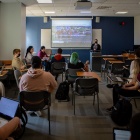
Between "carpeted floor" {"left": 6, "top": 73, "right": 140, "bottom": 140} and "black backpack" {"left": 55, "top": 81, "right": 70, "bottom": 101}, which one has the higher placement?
"black backpack" {"left": 55, "top": 81, "right": 70, "bottom": 101}

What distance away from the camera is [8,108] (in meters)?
2.53

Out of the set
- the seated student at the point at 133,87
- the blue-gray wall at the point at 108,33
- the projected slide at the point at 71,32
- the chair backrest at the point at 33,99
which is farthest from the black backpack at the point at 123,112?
the blue-gray wall at the point at 108,33

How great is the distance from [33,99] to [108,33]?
1023cm

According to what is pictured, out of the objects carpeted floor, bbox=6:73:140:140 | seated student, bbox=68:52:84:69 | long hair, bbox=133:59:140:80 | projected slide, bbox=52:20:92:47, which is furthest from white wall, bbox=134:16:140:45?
long hair, bbox=133:59:140:80

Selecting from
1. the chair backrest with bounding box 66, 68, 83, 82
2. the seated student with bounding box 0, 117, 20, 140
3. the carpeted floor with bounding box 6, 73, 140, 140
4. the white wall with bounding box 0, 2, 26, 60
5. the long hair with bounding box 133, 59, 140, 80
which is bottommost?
the carpeted floor with bounding box 6, 73, 140, 140

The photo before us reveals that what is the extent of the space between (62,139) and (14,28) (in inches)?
200

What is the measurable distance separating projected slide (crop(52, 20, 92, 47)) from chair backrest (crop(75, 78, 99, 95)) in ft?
27.4

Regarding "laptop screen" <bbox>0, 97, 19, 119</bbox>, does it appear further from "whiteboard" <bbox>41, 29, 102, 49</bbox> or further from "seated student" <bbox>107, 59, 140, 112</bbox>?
"whiteboard" <bbox>41, 29, 102, 49</bbox>

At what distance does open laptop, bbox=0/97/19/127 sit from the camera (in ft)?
8.11

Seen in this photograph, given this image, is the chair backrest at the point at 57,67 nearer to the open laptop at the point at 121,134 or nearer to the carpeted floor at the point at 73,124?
the carpeted floor at the point at 73,124

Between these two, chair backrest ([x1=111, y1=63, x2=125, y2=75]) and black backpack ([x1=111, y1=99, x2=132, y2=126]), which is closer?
black backpack ([x1=111, y1=99, x2=132, y2=126])

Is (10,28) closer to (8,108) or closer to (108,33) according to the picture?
(8,108)

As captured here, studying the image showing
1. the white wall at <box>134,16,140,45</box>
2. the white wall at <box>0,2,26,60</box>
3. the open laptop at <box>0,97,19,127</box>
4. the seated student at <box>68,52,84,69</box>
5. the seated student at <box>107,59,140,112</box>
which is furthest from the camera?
the white wall at <box>134,16,140,45</box>

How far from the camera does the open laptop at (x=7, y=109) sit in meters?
2.47
